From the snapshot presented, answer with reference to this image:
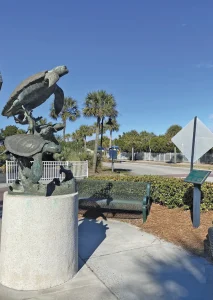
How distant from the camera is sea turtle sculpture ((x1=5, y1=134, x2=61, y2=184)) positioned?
3225 millimetres

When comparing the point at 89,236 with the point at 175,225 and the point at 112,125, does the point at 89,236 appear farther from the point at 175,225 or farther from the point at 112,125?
the point at 112,125

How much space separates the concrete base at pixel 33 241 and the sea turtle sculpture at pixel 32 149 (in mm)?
298

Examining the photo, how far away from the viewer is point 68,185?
11.4ft

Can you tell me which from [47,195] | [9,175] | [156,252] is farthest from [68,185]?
[9,175]

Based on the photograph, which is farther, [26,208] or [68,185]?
[68,185]

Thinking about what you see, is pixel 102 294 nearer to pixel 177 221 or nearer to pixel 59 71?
pixel 59 71

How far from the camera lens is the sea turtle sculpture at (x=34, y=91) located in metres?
3.26

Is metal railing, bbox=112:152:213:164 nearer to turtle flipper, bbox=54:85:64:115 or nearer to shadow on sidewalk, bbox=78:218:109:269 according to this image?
shadow on sidewalk, bbox=78:218:109:269

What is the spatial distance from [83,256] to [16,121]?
222 cm

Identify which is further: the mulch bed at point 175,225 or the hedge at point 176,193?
the hedge at point 176,193

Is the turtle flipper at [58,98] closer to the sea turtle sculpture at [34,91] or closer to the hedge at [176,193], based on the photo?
the sea turtle sculpture at [34,91]

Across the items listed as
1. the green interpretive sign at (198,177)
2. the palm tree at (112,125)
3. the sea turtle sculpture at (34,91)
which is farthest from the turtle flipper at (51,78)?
the palm tree at (112,125)

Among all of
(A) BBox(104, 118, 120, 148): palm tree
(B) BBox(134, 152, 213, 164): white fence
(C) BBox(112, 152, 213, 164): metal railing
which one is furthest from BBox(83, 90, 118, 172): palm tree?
(B) BBox(134, 152, 213, 164): white fence

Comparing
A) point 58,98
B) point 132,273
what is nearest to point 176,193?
point 132,273
